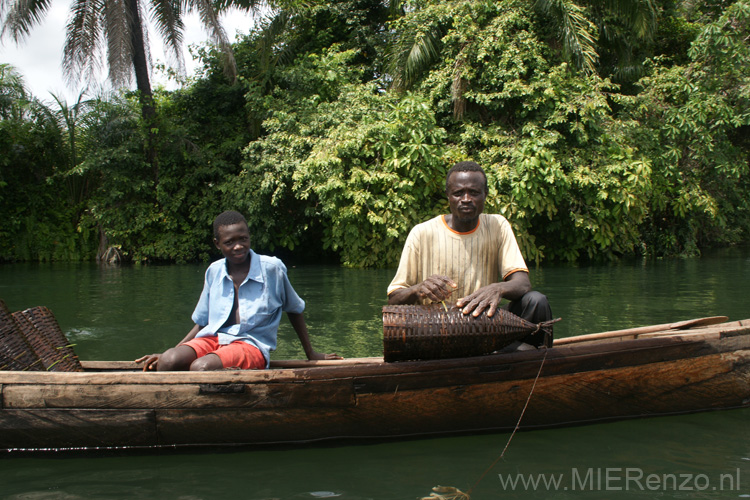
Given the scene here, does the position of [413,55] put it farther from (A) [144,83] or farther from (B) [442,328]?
(B) [442,328]

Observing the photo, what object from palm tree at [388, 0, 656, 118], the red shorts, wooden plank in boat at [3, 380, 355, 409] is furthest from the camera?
palm tree at [388, 0, 656, 118]

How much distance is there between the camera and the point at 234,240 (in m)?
3.43

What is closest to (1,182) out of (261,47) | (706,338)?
(261,47)

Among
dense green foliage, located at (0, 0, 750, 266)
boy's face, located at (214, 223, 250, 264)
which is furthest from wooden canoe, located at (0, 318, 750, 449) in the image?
dense green foliage, located at (0, 0, 750, 266)

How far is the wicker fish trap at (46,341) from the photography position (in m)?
3.68

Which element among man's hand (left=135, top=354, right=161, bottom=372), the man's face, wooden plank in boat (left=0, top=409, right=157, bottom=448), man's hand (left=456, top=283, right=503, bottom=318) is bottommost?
wooden plank in boat (left=0, top=409, right=157, bottom=448)

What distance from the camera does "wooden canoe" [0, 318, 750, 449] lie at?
3.10 meters

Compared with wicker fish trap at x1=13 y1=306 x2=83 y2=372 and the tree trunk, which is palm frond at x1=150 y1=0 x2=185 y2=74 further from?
wicker fish trap at x1=13 y1=306 x2=83 y2=372

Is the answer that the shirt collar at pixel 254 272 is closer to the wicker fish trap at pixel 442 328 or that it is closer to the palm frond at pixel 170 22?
the wicker fish trap at pixel 442 328

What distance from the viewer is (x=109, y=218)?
14984mm

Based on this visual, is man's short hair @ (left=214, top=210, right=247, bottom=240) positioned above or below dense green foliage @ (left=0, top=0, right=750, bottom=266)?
below

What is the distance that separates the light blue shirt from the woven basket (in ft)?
3.28

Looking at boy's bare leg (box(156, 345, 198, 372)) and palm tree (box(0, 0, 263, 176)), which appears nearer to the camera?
boy's bare leg (box(156, 345, 198, 372))

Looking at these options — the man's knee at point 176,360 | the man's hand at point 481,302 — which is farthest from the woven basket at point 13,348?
the man's hand at point 481,302
